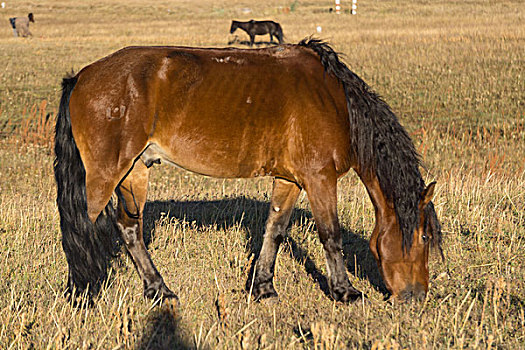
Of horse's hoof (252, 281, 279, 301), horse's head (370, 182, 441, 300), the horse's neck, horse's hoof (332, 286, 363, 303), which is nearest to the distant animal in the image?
horse's hoof (252, 281, 279, 301)

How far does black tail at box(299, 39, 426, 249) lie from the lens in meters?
4.26

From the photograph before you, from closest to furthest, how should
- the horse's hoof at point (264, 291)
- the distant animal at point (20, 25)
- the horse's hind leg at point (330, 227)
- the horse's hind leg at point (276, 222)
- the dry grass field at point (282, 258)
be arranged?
the dry grass field at point (282, 258) → the horse's hind leg at point (330, 227) → the horse's hoof at point (264, 291) → the horse's hind leg at point (276, 222) → the distant animal at point (20, 25)

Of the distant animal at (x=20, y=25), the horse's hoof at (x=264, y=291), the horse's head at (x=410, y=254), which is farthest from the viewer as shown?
the distant animal at (x=20, y=25)

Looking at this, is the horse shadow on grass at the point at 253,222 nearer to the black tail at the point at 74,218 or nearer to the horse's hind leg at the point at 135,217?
the horse's hind leg at the point at 135,217

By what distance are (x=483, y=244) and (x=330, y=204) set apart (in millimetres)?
1816

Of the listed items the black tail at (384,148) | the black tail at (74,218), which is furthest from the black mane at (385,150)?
the black tail at (74,218)

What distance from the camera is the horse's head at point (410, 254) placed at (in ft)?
13.9

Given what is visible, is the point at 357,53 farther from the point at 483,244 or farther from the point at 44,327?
the point at 44,327

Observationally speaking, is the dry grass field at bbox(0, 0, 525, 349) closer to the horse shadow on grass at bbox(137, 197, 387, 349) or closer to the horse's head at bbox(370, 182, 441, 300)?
the horse shadow on grass at bbox(137, 197, 387, 349)

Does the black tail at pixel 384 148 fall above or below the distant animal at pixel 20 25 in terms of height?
above

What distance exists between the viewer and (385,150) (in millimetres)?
4363

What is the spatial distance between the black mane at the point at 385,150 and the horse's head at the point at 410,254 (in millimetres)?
24

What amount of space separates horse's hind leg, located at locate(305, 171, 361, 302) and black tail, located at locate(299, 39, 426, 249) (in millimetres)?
342

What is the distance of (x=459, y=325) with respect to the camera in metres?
3.67
